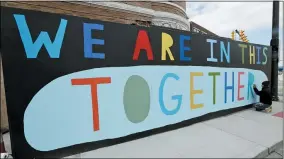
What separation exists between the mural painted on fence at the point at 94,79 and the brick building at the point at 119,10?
6.34 feet

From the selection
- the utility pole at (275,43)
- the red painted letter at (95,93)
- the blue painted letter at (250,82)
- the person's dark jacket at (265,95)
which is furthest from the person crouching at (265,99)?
the red painted letter at (95,93)

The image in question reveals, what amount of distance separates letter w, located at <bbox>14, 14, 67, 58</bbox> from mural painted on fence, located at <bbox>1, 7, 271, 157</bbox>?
0.04ft

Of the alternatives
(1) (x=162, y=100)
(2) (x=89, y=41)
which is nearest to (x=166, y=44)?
→ (1) (x=162, y=100)

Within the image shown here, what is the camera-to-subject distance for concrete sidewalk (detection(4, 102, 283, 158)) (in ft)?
11.5

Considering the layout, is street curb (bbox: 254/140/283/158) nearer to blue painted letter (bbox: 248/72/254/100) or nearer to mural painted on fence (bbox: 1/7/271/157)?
mural painted on fence (bbox: 1/7/271/157)

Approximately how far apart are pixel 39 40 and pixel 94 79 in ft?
3.50

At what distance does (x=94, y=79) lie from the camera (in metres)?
3.63

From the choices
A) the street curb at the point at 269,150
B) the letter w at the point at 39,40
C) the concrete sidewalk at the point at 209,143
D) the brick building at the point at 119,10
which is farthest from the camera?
the brick building at the point at 119,10

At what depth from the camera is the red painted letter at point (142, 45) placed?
4.11 metres

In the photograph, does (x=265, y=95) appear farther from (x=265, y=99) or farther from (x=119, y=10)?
(x=119, y=10)

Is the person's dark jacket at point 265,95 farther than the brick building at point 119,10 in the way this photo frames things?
Yes

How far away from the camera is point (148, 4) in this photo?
8453mm

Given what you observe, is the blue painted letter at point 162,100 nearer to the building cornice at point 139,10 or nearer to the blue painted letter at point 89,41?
the blue painted letter at point 89,41

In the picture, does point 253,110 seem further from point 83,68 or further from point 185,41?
point 83,68
